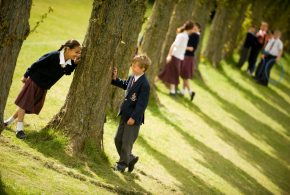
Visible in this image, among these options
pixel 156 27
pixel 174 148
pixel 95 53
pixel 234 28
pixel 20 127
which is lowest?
pixel 174 148

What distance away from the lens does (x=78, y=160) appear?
8578 millimetres

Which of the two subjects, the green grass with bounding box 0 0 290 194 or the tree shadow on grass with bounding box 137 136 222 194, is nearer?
the green grass with bounding box 0 0 290 194

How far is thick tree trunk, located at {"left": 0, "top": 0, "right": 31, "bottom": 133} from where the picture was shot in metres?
6.27

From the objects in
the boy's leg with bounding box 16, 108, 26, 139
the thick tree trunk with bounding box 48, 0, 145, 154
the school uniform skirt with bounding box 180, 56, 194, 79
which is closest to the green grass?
the boy's leg with bounding box 16, 108, 26, 139

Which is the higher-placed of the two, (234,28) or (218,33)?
(234,28)

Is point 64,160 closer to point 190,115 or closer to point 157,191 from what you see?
point 157,191

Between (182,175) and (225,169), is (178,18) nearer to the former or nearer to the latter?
(225,169)

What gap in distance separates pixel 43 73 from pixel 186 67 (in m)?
8.66

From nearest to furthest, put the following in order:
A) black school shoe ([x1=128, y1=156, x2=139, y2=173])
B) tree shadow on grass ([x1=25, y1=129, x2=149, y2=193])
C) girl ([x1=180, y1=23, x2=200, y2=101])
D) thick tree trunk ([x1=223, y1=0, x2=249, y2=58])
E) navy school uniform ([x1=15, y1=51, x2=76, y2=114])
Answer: tree shadow on grass ([x1=25, y1=129, x2=149, y2=193]) → navy school uniform ([x1=15, y1=51, x2=76, y2=114]) → black school shoe ([x1=128, y1=156, x2=139, y2=173]) → girl ([x1=180, y1=23, x2=200, y2=101]) → thick tree trunk ([x1=223, y1=0, x2=249, y2=58])

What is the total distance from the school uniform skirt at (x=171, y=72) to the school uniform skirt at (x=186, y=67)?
1.64 feet

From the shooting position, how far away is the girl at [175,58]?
1544 cm

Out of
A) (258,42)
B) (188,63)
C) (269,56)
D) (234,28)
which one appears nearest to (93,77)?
(188,63)

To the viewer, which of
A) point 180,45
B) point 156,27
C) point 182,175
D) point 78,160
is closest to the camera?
point 78,160

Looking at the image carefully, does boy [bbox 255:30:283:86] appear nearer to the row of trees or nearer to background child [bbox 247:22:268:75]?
background child [bbox 247:22:268:75]
